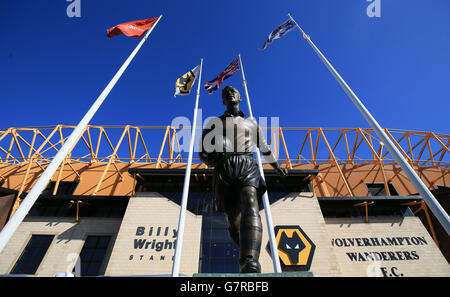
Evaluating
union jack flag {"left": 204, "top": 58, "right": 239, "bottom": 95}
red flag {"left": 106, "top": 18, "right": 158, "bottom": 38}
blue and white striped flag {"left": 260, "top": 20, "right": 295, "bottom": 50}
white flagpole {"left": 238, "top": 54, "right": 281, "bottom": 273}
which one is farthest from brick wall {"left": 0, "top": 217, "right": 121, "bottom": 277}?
blue and white striped flag {"left": 260, "top": 20, "right": 295, "bottom": 50}

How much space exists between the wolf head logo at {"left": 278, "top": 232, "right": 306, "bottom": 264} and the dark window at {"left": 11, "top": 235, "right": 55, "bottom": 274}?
35.0ft

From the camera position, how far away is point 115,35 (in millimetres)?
5676

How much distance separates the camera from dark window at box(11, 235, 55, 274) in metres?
8.54

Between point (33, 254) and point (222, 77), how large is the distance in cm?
1151

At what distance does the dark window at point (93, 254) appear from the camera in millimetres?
8695

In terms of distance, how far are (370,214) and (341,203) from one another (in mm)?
1596

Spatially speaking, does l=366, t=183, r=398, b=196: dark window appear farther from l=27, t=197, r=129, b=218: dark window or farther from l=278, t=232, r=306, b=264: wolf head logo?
l=27, t=197, r=129, b=218: dark window

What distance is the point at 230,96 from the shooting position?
2.77 metres

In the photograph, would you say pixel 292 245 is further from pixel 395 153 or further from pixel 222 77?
pixel 222 77

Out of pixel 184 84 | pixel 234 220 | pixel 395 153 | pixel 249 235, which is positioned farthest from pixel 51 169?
pixel 395 153

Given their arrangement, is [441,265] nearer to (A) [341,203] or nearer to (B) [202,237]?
(A) [341,203]

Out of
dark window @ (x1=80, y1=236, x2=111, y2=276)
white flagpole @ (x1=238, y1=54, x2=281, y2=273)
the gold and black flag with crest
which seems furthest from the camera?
dark window @ (x1=80, y1=236, x2=111, y2=276)
